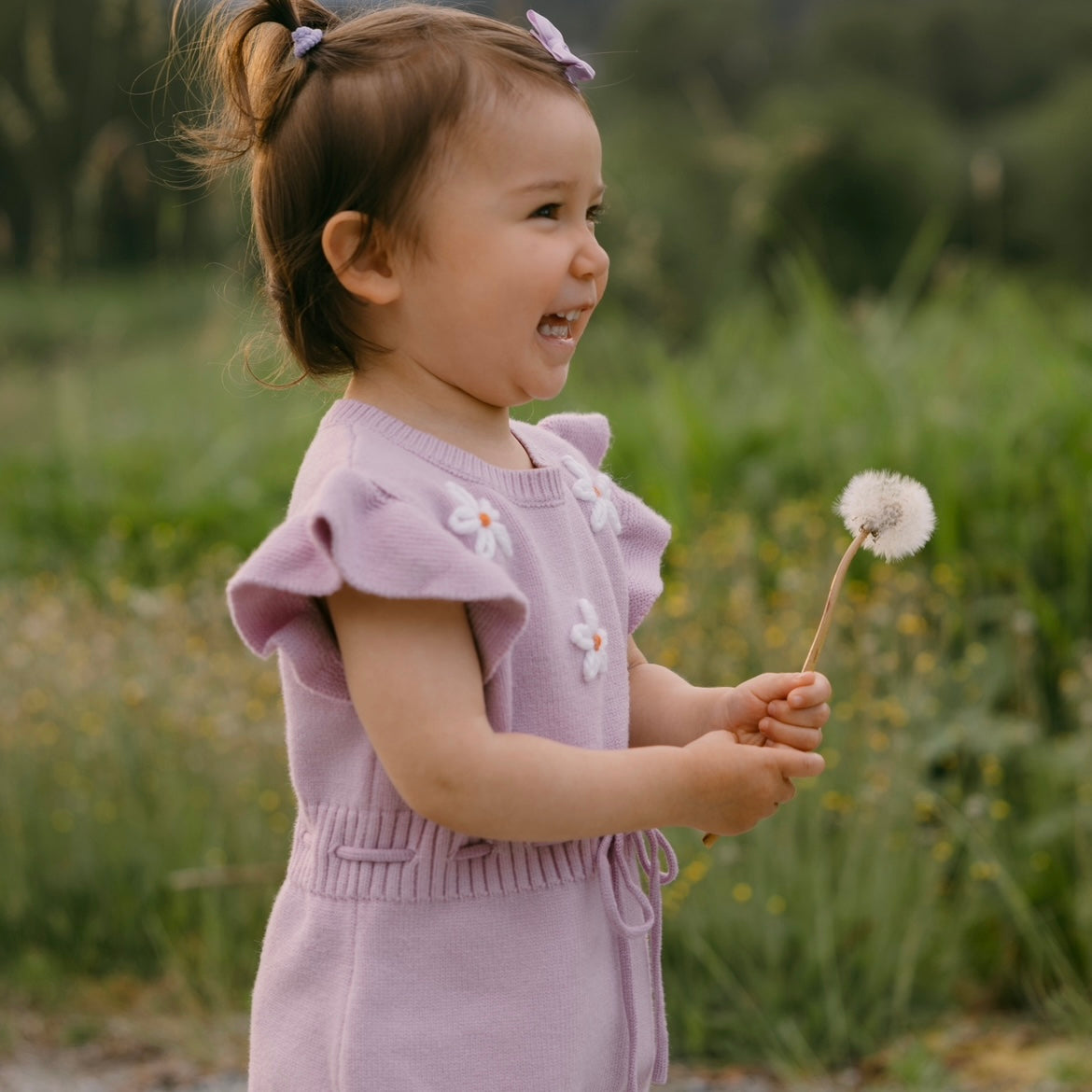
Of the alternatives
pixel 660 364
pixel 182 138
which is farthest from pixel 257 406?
pixel 182 138

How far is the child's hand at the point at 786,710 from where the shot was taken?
1.43 meters

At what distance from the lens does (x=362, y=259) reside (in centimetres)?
143

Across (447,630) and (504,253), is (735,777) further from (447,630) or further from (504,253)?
(504,253)

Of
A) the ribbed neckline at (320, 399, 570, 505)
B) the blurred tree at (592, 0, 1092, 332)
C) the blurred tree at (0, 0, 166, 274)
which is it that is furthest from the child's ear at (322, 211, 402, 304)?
the blurred tree at (0, 0, 166, 274)

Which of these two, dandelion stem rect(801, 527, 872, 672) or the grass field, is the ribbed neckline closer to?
dandelion stem rect(801, 527, 872, 672)

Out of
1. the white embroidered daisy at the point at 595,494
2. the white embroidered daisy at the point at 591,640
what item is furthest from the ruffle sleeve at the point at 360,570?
the white embroidered daisy at the point at 595,494

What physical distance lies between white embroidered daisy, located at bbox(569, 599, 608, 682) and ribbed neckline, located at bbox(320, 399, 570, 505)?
0.40 feet

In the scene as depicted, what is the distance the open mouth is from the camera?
145cm

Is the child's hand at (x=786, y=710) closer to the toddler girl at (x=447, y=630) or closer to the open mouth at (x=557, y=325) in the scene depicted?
the toddler girl at (x=447, y=630)

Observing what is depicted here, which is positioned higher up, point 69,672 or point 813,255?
point 813,255

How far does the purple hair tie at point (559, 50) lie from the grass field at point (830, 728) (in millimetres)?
579

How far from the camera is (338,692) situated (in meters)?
1.37

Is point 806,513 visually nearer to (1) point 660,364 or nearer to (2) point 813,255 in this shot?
(1) point 660,364

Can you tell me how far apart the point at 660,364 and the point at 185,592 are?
6.01 ft
